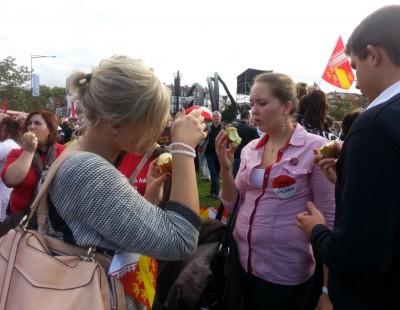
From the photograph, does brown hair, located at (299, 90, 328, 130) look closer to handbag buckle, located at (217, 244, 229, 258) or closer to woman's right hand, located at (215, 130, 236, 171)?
woman's right hand, located at (215, 130, 236, 171)

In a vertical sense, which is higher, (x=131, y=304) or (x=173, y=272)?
(x=131, y=304)

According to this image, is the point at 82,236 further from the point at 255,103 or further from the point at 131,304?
the point at 255,103

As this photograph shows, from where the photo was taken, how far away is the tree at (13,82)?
37.0m

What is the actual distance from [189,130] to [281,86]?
1.20 meters

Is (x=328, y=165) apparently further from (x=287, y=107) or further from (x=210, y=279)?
(x=210, y=279)

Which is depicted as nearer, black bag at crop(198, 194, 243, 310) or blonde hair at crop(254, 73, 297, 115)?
black bag at crop(198, 194, 243, 310)

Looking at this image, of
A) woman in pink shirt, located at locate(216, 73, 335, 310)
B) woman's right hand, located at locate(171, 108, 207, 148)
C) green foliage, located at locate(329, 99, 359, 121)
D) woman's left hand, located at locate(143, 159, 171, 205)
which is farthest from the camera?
green foliage, located at locate(329, 99, 359, 121)

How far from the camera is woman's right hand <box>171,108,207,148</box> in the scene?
1.40 m

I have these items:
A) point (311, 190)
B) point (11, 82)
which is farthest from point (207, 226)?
point (11, 82)

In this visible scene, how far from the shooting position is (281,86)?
7.98 feet

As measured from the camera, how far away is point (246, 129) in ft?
25.4

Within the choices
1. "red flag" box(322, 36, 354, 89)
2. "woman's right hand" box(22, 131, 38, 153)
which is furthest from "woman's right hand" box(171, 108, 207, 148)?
"red flag" box(322, 36, 354, 89)

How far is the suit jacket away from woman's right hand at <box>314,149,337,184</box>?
66 cm

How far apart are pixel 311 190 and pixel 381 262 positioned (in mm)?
1043
